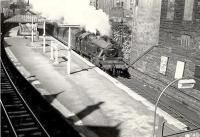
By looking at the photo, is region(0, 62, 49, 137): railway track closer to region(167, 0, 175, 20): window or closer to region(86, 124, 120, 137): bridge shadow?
region(86, 124, 120, 137): bridge shadow

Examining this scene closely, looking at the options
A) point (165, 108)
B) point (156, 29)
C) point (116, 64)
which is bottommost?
point (165, 108)

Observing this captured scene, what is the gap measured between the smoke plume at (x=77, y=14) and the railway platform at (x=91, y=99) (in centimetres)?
364

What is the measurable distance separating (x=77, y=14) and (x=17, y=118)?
17.6m

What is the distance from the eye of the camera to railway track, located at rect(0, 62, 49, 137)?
1228 centimetres

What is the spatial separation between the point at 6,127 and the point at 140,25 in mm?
13677

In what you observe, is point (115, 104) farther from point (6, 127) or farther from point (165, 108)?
point (6, 127)

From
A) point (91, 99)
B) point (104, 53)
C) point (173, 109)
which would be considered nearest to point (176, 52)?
point (173, 109)

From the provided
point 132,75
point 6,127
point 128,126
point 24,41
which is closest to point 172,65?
point 132,75

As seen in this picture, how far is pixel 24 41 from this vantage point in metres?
33.3

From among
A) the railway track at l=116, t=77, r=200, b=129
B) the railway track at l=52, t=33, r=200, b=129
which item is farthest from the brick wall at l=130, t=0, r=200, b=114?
the railway track at l=52, t=33, r=200, b=129

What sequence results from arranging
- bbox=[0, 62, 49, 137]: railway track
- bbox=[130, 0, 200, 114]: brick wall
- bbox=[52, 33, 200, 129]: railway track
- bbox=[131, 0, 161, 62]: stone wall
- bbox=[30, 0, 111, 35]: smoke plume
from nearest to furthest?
bbox=[0, 62, 49, 137]: railway track, bbox=[52, 33, 200, 129]: railway track, bbox=[130, 0, 200, 114]: brick wall, bbox=[131, 0, 161, 62]: stone wall, bbox=[30, 0, 111, 35]: smoke plume

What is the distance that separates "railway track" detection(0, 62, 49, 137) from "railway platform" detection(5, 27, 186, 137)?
3.80 ft

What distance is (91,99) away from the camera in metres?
15.9

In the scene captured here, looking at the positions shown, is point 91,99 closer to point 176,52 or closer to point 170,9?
point 176,52
